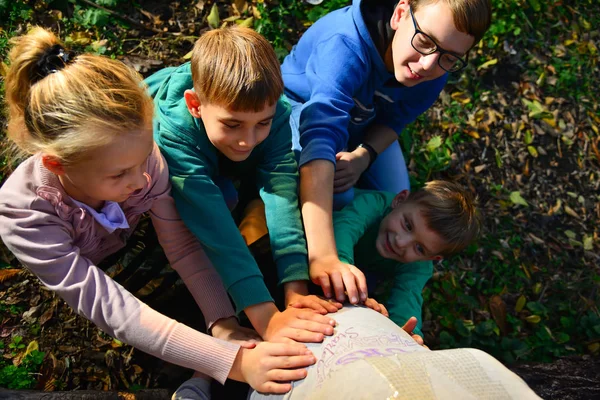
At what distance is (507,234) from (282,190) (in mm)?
2124

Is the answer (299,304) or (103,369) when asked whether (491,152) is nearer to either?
(299,304)

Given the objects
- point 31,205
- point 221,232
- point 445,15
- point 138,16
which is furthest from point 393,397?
point 138,16

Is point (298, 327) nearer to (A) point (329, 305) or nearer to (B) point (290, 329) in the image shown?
(B) point (290, 329)

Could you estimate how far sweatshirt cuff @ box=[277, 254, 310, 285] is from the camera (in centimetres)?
227

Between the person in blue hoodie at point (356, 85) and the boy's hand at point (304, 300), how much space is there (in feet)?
0.21

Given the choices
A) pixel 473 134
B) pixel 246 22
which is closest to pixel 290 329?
pixel 246 22

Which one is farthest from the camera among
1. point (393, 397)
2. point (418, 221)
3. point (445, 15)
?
point (418, 221)

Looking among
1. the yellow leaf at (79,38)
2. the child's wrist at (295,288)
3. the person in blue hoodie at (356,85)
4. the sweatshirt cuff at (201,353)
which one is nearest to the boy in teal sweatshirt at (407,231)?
the person in blue hoodie at (356,85)

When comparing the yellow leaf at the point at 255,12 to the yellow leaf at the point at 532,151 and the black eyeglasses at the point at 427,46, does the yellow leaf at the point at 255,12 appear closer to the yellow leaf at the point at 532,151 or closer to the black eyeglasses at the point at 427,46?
the black eyeglasses at the point at 427,46

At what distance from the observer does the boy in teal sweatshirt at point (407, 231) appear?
2.65m

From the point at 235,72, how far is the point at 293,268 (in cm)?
83

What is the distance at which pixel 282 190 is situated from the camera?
94.2 inches

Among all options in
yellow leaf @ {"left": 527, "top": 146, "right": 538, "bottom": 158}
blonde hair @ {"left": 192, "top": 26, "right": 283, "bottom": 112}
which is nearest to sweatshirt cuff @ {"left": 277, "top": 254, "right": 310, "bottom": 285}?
blonde hair @ {"left": 192, "top": 26, "right": 283, "bottom": 112}

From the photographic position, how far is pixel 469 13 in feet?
7.62
